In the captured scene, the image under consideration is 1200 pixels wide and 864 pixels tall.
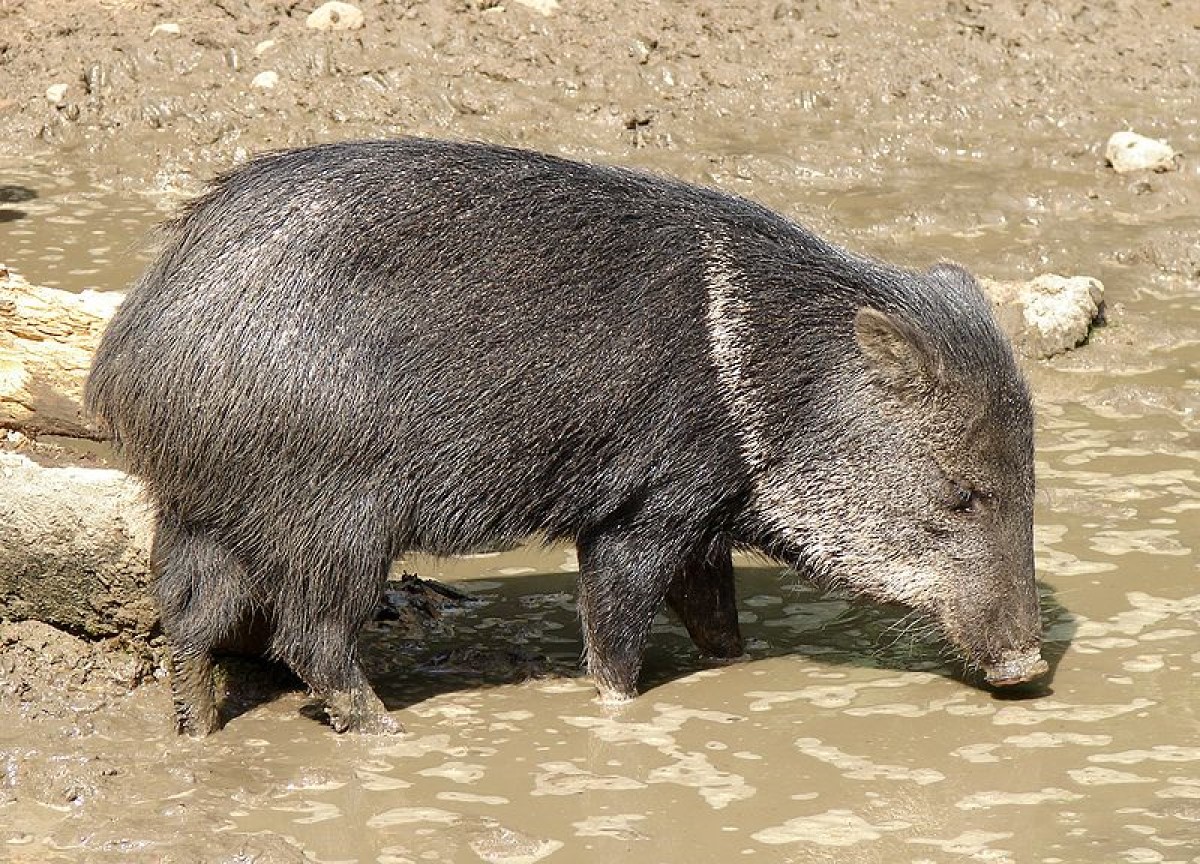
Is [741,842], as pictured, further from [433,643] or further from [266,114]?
[266,114]

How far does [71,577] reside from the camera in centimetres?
532

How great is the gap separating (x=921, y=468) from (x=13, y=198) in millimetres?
6128

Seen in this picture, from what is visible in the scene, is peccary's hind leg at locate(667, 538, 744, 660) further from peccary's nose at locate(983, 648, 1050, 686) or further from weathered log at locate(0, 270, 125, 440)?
weathered log at locate(0, 270, 125, 440)

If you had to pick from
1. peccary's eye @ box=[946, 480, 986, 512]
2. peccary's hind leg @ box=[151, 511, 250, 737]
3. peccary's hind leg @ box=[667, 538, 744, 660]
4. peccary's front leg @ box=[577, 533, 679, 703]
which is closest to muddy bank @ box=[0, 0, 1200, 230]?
peccary's hind leg @ box=[667, 538, 744, 660]

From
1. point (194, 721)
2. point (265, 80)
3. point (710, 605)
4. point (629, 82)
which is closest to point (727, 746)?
point (710, 605)

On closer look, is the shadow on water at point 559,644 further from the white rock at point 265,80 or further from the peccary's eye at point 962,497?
the white rock at point 265,80

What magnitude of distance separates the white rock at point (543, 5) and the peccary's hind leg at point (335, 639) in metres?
6.44

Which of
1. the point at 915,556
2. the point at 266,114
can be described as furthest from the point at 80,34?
the point at 915,556

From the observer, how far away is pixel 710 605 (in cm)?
571

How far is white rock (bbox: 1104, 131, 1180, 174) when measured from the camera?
976 centimetres

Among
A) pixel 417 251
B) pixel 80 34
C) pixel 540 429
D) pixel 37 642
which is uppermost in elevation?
pixel 80 34

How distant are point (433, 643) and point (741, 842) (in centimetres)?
168

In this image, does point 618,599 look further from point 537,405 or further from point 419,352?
point 419,352

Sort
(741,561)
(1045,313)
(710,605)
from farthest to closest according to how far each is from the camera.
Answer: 1. (1045,313)
2. (741,561)
3. (710,605)
